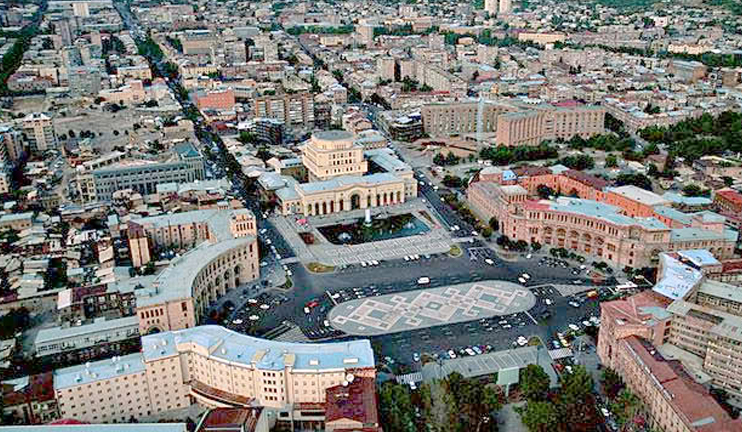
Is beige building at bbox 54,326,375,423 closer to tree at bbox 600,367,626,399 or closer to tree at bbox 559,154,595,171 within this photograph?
tree at bbox 600,367,626,399

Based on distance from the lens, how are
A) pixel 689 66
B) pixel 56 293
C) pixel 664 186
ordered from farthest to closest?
1. pixel 689 66
2. pixel 664 186
3. pixel 56 293

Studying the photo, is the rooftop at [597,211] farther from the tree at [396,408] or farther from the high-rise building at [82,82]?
the high-rise building at [82,82]

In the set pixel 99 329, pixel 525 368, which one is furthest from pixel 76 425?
pixel 525 368

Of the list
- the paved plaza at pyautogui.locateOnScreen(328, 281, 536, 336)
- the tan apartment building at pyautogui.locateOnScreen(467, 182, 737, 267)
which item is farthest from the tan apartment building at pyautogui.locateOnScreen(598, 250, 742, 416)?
the paved plaza at pyautogui.locateOnScreen(328, 281, 536, 336)

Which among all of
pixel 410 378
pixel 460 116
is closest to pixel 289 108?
pixel 460 116

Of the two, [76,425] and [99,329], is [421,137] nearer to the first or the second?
[99,329]

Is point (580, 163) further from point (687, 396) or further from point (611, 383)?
point (687, 396)
